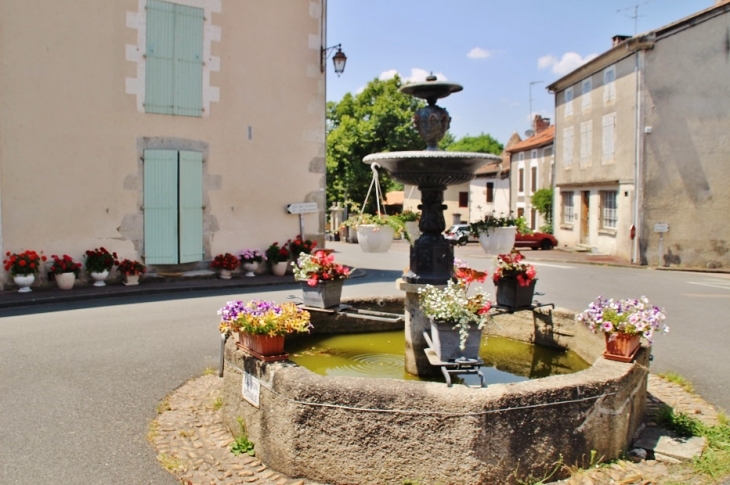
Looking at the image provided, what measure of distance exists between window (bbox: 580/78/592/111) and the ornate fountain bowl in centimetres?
2093

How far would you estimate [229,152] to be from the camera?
13609mm

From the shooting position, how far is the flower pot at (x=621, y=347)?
15.3ft

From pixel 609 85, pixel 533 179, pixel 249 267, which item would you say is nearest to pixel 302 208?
pixel 249 267

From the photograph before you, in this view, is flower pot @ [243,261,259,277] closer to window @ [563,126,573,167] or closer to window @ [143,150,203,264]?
window @ [143,150,203,264]

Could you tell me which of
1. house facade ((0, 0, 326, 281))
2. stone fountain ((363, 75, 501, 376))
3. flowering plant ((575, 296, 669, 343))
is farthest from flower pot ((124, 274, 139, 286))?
flowering plant ((575, 296, 669, 343))

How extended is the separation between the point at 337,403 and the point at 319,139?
1129 cm

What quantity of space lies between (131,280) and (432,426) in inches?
377

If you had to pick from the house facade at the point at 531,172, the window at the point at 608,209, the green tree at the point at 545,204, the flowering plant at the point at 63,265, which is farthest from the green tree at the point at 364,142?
the flowering plant at the point at 63,265

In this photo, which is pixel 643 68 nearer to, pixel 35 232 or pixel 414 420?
pixel 35 232

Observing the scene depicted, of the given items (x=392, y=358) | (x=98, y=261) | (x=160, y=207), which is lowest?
(x=392, y=358)

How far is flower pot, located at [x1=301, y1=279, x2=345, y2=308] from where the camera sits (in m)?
6.28

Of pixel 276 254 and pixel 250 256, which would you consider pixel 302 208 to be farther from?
pixel 250 256

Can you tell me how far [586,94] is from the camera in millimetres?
24891

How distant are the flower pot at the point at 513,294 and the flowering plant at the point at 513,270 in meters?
0.05
